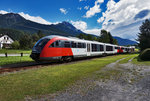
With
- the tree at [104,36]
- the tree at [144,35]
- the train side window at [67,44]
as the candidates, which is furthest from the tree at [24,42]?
the tree at [144,35]

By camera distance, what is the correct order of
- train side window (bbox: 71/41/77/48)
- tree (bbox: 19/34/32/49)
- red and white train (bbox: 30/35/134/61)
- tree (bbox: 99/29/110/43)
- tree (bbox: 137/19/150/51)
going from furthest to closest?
tree (bbox: 19/34/32/49), tree (bbox: 99/29/110/43), tree (bbox: 137/19/150/51), train side window (bbox: 71/41/77/48), red and white train (bbox: 30/35/134/61)

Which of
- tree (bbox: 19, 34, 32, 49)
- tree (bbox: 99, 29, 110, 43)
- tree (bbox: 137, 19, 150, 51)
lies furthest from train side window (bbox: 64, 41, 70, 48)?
tree (bbox: 19, 34, 32, 49)

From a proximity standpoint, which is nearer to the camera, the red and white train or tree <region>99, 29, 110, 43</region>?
the red and white train

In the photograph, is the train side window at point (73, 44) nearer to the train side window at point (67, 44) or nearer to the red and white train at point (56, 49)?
the red and white train at point (56, 49)

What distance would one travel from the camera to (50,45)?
34.0ft

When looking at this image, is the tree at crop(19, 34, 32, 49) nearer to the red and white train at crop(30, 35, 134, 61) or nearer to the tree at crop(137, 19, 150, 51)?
the red and white train at crop(30, 35, 134, 61)

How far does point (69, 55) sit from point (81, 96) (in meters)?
9.34

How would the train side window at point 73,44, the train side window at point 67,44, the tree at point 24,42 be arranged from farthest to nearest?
the tree at point 24,42, the train side window at point 73,44, the train side window at point 67,44

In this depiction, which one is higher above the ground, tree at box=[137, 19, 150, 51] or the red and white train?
tree at box=[137, 19, 150, 51]

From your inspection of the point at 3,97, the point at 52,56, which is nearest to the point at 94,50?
the point at 52,56

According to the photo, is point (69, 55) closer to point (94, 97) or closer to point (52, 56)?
point (52, 56)

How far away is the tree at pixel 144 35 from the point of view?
3559cm

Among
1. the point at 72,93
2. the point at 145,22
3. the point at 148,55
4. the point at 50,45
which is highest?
the point at 145,22

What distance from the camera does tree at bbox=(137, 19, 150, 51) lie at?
35.6 meters
